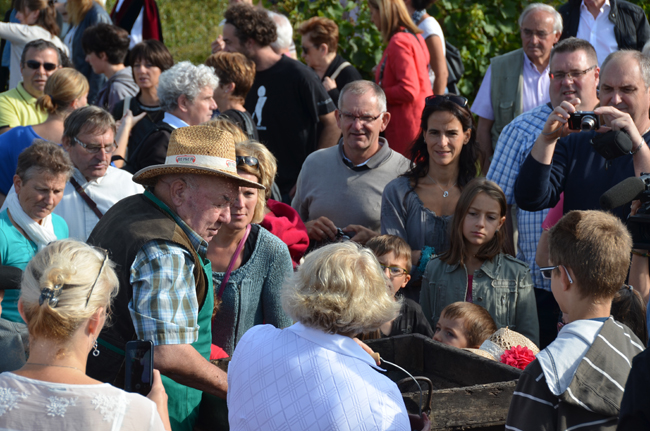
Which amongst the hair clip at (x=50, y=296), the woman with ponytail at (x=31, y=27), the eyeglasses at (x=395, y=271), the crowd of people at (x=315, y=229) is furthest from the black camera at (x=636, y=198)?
the woman with ponytail at (x=31, y=27)

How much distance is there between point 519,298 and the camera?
4234 millimetres

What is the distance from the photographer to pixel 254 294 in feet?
11.7

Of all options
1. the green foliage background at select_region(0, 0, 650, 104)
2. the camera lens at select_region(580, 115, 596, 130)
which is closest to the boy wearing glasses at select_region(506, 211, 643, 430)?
the camera lens at select_region(580, 115, 596, 130)

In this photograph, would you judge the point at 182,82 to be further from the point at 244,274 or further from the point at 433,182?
the point at 244,274

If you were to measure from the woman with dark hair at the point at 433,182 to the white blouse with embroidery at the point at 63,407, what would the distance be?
2.72 meters

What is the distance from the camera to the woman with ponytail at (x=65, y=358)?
200 centimetres

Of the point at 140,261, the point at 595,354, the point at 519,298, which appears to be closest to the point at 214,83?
the point at 519,298

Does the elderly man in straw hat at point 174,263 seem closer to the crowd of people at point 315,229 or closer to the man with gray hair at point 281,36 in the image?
the crowd of people at point 315,229

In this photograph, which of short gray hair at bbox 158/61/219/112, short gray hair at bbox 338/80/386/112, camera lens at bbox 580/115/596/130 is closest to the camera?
camera lens at bbox 580/115/596/130

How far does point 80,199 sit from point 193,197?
6.87 feet

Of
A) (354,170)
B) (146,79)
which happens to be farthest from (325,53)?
(354,170)

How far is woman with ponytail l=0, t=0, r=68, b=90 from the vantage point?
310 inches

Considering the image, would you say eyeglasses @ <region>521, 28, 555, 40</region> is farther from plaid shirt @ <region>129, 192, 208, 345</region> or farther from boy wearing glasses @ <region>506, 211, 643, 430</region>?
plaid shirt @ <region>129, 192, 208, 345</region>

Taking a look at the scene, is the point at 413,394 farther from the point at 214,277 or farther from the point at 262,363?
the point at 214,277
